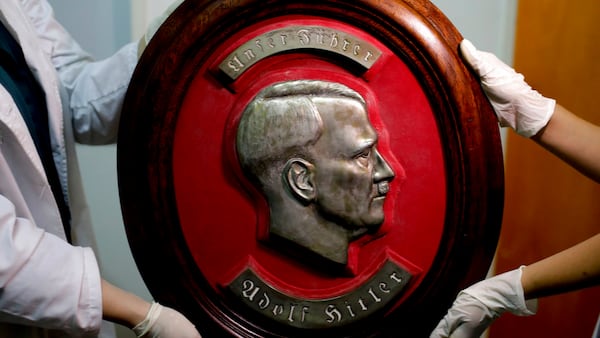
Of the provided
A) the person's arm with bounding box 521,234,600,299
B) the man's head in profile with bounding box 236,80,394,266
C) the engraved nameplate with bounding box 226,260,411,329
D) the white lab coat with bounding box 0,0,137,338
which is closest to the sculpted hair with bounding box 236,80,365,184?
the man's head in profile with bounding box 236,80,394,266

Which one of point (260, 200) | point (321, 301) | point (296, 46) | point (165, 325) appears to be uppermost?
point (296, 46)

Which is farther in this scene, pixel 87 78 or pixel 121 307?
pixel 87 78

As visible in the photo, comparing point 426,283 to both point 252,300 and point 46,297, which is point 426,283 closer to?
point 252,300

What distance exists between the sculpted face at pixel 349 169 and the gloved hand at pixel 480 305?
0.60 ft

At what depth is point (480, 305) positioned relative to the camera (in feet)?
3.10

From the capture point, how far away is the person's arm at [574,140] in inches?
37.6

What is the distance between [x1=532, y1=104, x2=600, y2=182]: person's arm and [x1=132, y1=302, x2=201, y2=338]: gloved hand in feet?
1.99

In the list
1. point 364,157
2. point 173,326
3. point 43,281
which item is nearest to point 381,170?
point 364,157

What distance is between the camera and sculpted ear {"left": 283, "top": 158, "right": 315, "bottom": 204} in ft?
2.91

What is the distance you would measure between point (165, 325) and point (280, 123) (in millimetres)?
334

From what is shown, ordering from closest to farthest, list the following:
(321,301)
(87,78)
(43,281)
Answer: (43,281) < (321,301) < (87,78)

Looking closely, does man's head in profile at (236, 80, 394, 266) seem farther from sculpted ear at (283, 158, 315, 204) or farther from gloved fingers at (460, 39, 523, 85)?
gloved fingers at (460, 39, 523, 85)

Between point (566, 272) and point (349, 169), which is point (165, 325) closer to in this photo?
point (349, 169)

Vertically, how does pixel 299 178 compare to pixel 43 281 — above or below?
above
